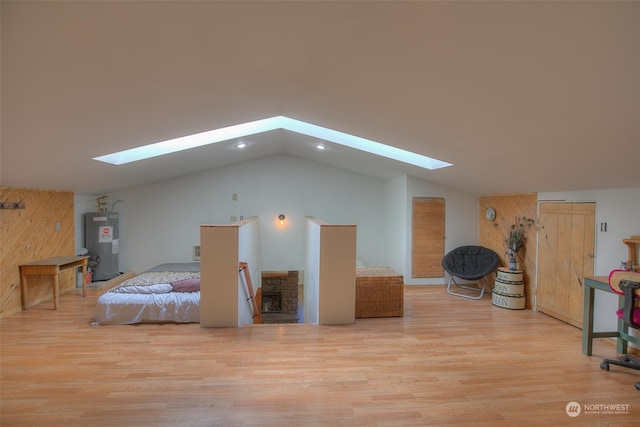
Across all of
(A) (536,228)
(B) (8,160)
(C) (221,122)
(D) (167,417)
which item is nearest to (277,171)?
(C) (221,122)

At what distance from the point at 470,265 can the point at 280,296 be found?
14.1 feet

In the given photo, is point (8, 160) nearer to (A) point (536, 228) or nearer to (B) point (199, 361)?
(B) point (199, 361)

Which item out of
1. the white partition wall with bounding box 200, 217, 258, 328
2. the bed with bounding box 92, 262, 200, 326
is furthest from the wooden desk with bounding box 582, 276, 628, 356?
the bed with bounding box 92, 262, 200, 326

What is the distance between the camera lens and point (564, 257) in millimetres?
4594

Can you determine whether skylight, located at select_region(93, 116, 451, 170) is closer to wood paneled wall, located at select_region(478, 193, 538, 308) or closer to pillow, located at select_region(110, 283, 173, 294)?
wood paneled wall, located at select_region(478, 193, 538, 308)

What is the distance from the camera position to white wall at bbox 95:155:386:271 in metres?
7.20

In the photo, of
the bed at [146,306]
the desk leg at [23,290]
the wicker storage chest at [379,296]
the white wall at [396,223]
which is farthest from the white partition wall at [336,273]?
the desk leg at [23,290]

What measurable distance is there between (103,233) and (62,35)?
572cm

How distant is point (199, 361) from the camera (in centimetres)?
334

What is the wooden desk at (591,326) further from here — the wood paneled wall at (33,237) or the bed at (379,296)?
the wood paneled wall at (33,237)

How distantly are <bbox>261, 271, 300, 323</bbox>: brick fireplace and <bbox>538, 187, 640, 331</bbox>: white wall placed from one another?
5.43 m

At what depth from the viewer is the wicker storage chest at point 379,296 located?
4.75m

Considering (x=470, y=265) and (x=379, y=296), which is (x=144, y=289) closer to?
(x=379, y=296)

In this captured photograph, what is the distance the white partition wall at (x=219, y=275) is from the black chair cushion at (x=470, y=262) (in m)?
4.00
